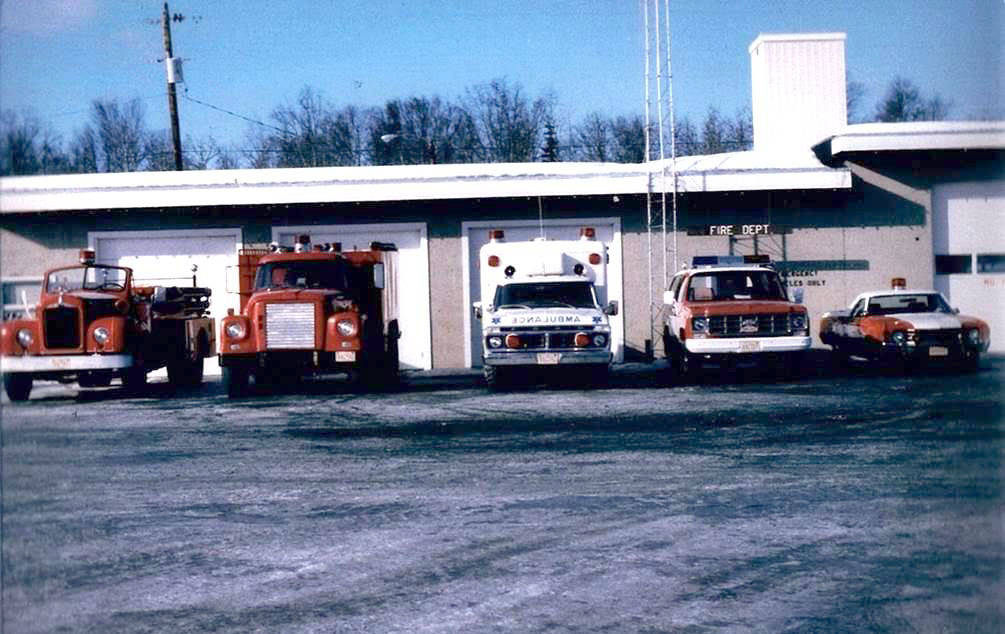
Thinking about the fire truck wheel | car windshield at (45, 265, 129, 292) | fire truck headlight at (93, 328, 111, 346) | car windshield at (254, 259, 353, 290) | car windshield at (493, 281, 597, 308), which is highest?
car windshield at (254, 259, 353, 290)

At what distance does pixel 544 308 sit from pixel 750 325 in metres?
5.85

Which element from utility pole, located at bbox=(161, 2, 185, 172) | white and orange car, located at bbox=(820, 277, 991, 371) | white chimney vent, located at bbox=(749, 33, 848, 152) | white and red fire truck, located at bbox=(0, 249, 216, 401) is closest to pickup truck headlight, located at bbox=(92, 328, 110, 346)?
A: white and red fire truck, located at bbox=(0, 249, 216, 401)

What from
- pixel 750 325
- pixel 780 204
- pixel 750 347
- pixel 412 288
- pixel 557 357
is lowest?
pixel 557 357

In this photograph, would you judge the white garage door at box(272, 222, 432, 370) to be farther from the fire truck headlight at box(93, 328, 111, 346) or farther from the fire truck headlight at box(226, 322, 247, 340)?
the fire truck headlight at box(93, 328, 111, 346)

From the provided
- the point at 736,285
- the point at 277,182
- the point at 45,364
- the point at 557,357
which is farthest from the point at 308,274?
the point at 45,364

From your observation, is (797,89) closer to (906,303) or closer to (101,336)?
(906,303)

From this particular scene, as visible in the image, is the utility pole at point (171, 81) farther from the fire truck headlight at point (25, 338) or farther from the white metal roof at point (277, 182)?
the fire truck headlight at point (25, 338)

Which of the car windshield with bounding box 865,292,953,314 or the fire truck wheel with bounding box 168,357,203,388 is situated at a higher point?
the car windshield with bounding box 865,292,953,314

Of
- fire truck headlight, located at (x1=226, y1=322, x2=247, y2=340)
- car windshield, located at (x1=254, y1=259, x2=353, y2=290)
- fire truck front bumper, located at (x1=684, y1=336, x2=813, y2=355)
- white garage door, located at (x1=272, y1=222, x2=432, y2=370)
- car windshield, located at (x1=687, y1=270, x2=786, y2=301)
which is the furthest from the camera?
white garage door, located at (x1=272, y1=222, x2=432, y2=370)

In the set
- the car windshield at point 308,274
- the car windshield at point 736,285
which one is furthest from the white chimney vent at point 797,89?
the car windshield at point 308,274

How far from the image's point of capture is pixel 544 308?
1107 cm

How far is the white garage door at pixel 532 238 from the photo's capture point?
1188 centimetres

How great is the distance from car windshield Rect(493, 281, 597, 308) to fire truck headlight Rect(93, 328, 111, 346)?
29.2 ft

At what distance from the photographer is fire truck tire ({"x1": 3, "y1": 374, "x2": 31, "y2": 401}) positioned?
1.19m
